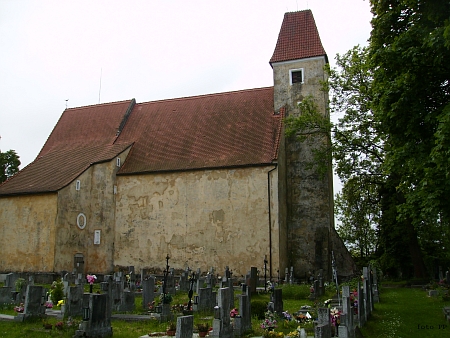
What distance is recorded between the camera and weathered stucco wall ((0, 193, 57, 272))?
77.8 ft

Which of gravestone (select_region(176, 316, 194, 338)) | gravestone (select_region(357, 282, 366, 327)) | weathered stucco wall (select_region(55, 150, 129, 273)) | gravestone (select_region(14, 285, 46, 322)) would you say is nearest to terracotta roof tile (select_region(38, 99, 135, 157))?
weathered stucco wall (select_region(55, 150, 129, 273))

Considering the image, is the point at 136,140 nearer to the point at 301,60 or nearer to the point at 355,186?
the point at 301,60

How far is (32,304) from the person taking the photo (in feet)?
38.4

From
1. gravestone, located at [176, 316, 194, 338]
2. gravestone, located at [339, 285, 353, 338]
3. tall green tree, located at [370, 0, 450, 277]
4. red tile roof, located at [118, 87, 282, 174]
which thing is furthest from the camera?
red tile roof, located at [118, 87, 282, 174]

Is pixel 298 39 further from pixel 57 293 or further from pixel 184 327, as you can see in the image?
pixel 184 327

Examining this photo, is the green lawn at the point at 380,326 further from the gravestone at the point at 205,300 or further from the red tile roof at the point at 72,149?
the red tile roof at the point at 72,149

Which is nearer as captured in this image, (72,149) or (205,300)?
(205,300)

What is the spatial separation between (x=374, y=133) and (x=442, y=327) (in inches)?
506

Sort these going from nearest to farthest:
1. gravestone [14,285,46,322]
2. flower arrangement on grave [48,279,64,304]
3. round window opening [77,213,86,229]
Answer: gravestone [14,285,46,322], flower arrangement on grave [48,279,64,304], round window opening [77,213,86,229]

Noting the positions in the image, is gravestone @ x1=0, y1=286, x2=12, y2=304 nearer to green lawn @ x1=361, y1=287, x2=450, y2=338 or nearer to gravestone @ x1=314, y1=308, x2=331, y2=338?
gravestone @ x1=314, y1=308, x2=331, y2=338

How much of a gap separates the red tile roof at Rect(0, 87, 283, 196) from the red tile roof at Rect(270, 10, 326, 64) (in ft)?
8.12

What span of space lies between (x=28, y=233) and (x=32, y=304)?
1376 centimetres

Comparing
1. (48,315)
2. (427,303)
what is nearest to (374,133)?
(427,303)

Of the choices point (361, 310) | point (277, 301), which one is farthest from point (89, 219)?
point (361, 310)
